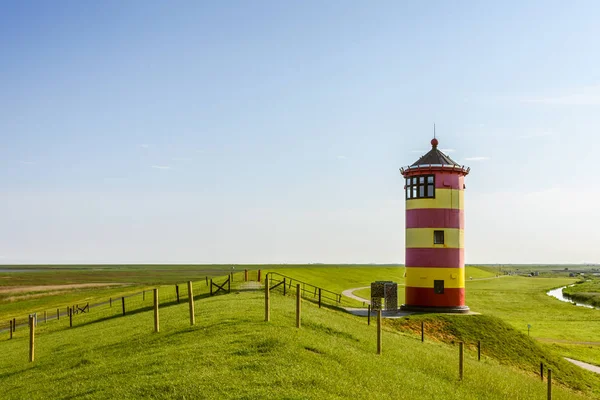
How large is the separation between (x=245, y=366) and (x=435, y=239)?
98.1 ft

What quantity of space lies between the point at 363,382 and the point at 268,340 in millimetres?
4028

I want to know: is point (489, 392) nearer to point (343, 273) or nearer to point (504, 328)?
point (504, 328)

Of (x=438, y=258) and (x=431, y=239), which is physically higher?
(x=431, y=239)

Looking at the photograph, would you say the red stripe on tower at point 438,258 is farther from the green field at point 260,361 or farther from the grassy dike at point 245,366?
the grassy dike at point 245,366

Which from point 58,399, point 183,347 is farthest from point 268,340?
point 58,399

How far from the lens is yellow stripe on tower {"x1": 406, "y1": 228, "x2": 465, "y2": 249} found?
44.9 metres

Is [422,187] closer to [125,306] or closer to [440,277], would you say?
[440,277]

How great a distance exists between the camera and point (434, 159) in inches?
1823

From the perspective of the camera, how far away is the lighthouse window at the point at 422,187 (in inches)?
1781

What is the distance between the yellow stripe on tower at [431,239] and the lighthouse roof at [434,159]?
17.6 feet

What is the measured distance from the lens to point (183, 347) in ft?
69.6

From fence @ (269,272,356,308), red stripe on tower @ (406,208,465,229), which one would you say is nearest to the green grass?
fence @ (269,272,356,308)

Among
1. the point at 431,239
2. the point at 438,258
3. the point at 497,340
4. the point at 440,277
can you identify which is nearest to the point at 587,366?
the point at 497,340

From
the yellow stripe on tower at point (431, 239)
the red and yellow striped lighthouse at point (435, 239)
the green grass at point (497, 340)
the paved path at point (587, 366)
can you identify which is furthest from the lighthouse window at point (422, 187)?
the paved path at point (587, 366)
